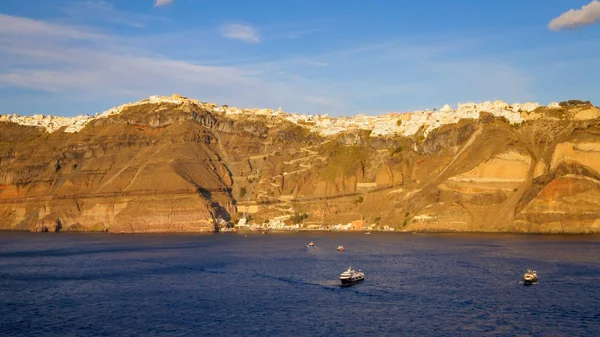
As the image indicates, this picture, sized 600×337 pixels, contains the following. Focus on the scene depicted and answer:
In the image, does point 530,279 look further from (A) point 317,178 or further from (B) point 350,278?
(A) point 317,178

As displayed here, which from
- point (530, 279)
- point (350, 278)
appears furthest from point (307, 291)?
point (530, 279)

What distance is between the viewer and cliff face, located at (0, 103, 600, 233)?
416 ft

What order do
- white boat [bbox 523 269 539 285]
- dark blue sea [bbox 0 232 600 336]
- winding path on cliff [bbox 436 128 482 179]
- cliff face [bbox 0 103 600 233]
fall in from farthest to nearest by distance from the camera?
winding path on cliff [bbox 436 128 482 179]
cliff face [bbox 0 103 600 233]
white boat [bbox 523 269 539 285]
dark blue sea [bbox 0 232 600 336]

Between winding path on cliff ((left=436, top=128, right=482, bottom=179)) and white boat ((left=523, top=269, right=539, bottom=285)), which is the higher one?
winding path on cliff ((left=436, top=128, right=482, bottom=179))

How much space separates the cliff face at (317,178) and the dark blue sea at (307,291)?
18.6 m

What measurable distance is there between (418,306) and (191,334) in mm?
19169

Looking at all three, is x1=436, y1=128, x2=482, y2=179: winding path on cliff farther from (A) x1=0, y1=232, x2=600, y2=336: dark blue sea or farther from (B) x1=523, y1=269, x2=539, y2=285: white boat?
(B) x1=523, y1=269, x2=539, y2=285: white boat

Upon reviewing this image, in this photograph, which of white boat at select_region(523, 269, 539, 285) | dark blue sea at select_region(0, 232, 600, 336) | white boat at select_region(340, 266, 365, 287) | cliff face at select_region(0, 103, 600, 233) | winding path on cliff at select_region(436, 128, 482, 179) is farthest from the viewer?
winding path on cliff at select_region(436, 128, 482, 179)

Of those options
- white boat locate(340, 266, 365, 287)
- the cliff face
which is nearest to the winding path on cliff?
the cliff face

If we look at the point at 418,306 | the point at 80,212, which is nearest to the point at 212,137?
the point at 80,212

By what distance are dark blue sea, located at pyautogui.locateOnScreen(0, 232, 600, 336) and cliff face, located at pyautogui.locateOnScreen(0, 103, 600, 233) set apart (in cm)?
1864

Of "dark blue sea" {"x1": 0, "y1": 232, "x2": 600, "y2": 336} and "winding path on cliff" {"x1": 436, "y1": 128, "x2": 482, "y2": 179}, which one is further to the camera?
"winding path on cliff" {"x1": 436, "y1": 128, "x2": 482, "y2": 179}

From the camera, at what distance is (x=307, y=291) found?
65.7 meters

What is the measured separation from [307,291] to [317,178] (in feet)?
357
